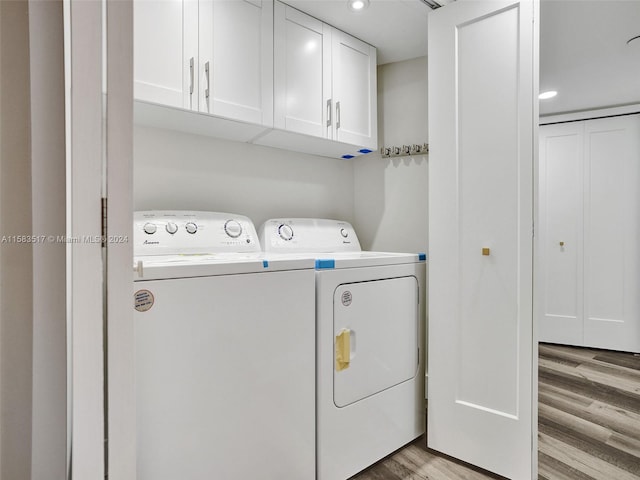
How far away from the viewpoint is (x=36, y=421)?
62 centimetres

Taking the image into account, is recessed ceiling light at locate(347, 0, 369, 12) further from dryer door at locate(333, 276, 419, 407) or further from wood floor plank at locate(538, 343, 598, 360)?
wood floor plank at locate(538, 343, 598, 360)

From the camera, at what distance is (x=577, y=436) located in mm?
1952

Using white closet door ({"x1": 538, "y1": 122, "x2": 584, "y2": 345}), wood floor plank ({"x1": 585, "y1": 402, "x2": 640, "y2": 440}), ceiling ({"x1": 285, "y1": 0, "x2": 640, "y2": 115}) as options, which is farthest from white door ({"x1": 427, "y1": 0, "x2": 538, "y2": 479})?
white closet door ({"x1": 538, "y1": 122, "x2": 584, "y2": 345})

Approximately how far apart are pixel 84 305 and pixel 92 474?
259mm

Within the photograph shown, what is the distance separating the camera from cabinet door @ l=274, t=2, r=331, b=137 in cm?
179

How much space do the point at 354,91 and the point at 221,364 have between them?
1.66m

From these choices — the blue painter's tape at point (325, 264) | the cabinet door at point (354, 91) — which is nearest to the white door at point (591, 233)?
the cabinet door at point (354, 91)

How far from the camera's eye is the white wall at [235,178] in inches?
68.1

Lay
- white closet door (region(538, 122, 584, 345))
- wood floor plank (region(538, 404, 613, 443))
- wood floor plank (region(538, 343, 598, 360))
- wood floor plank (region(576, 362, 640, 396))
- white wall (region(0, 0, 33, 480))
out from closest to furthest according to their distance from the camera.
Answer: white wall (region(0, 0, 33, 480)) < wood floor plank (region(538, 404, 613, 443)) < wood floor plank (region(576, 362, 640, 396)) < wood floor plank (region(538, 343, 598, 360)) < white closet door (region(538, 122, 584, 345))

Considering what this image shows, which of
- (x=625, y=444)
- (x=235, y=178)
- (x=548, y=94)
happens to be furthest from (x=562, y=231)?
(x=235, y=178)

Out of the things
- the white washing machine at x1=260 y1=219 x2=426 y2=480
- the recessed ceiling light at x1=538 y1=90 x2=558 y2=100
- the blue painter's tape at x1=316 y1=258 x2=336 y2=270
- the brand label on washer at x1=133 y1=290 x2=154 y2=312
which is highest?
the recessed ceiling light at x1=538 y1=90 x2=558 y2=100

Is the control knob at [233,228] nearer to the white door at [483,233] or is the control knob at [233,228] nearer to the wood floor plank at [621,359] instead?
the white door at [483,233]

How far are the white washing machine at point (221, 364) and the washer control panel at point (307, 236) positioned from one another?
1.69 feet

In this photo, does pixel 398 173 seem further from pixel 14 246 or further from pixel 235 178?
pixel 14 246
